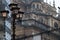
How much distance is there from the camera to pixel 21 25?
40.2ft

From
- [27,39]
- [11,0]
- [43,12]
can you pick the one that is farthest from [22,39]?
[43,12]

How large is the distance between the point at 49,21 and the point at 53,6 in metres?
1.04

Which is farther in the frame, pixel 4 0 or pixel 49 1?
pixel 49 1

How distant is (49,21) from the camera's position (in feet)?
46.0

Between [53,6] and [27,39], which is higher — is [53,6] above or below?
above

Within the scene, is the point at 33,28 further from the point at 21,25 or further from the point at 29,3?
the point at 29,3

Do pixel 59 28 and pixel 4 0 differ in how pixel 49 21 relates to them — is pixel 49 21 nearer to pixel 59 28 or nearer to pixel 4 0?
pixel 59 28

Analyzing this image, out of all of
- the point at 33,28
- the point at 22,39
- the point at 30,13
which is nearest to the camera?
the point at 22,39

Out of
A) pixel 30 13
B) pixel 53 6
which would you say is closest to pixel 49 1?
pixel 53 6

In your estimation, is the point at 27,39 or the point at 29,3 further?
the point at 29,3

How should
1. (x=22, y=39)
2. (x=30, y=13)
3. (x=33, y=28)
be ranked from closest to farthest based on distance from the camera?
(x=22, y=39) < (x=33, y=28) < (x=30, y=13)

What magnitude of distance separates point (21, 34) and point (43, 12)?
2.97 m

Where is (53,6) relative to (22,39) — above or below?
above

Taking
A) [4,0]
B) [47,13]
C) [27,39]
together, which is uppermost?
[4,0]
